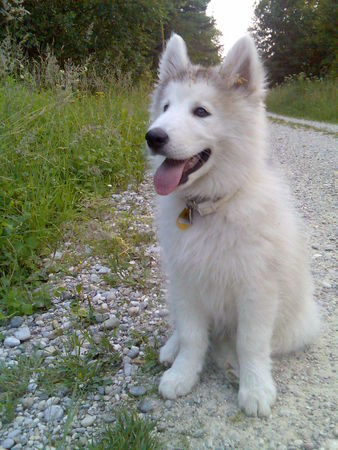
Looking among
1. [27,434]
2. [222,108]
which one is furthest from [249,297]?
[27,434]

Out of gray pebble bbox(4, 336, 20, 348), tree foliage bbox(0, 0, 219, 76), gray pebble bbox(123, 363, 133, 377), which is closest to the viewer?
gray pebble bbox(123, 363, 133, 377)

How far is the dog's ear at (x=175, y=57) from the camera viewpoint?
2533 millimetres

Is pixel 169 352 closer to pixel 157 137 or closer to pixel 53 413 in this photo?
pixel 53 413

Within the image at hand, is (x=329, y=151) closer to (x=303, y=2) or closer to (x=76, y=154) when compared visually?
(x=76, y=154)

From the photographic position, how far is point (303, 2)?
34.0 meters

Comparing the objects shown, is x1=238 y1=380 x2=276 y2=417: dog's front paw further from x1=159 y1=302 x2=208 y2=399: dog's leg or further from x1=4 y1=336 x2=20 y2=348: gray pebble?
x1=4 y1=336 x2=20 y2=348: gray pebble

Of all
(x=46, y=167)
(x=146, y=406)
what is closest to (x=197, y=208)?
(x=146, y=406)

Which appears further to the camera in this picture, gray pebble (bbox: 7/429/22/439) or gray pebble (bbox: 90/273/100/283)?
gray pebble (bbox: 90/273/100/283)

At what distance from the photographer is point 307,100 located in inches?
650

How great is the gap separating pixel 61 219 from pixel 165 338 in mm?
1710

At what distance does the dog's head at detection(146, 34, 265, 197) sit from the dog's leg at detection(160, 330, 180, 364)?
887 mm

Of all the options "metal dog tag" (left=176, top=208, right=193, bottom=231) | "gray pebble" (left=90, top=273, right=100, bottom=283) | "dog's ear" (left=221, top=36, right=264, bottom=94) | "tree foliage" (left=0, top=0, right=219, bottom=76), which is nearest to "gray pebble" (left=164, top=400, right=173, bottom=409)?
"metal dog tag" (left=176, top=208, right=193, bottom=231)

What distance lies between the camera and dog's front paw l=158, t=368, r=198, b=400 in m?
2.18

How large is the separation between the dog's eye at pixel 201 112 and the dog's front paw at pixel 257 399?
1429 millimetres
